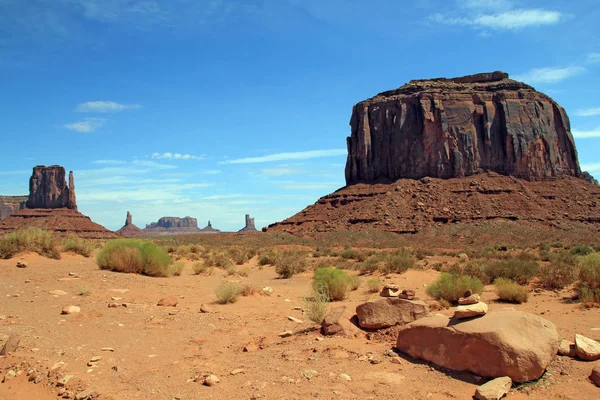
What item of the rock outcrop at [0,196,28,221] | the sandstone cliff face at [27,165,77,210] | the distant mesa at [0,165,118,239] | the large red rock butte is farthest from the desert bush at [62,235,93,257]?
the rock outcrop at [0,196,28,221]

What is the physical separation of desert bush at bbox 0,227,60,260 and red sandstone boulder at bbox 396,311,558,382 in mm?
17060

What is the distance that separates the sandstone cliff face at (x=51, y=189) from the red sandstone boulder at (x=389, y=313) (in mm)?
126794

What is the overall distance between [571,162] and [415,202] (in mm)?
30253

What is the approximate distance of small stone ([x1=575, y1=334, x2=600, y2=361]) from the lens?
6.61m

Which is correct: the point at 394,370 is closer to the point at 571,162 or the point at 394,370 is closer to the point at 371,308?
the point at 371,308

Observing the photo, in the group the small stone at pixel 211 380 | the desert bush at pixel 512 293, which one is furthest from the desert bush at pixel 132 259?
the desert bush at pixel 512 293

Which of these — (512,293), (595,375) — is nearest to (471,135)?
(512,293)

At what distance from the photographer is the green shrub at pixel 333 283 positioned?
14.1m

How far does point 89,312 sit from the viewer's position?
10305 millimetres

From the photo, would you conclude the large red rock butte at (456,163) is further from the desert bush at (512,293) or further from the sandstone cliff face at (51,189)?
the sandstone cliff face at (51,189)

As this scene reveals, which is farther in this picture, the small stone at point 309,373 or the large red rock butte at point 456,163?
the large red rock butte at point 456,163

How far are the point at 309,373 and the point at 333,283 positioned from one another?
776 centimetres

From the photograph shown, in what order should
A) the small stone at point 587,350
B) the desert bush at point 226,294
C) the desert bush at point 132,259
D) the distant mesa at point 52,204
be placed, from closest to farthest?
the small stone at point 587,350, the desert bush at point 226,294, the desert bush at point 132,259, the distant mesa at point 52,204

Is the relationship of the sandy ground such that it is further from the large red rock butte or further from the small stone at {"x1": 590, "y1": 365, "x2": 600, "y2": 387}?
the large red rock butte
